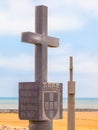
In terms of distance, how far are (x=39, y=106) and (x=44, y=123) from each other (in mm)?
761

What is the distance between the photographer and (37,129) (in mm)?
14359

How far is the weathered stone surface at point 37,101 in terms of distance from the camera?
45.5ft

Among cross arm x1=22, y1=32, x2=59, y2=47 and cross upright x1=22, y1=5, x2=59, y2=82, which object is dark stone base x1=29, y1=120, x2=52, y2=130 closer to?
cross upright x1=22, y1=5, x2=59, y2=82

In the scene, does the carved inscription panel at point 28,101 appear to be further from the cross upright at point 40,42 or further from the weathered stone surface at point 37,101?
the cross upright at point 40,42

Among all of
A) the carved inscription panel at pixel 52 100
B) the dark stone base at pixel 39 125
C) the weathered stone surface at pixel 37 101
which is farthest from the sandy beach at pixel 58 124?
the weathered stone surface at pixel 37 101

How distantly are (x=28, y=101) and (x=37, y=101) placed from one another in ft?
0.96

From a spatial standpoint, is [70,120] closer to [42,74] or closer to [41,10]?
[42,74]

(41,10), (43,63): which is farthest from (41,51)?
(41,10)

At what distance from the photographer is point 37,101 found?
13.9 m

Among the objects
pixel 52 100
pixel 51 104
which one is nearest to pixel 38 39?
pixel 52 100

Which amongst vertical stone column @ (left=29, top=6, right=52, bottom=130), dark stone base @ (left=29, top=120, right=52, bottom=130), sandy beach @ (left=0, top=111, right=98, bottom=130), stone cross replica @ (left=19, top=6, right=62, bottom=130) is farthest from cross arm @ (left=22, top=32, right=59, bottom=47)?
sandy beach @ (left=0, top=111, right=98, bottom=130)

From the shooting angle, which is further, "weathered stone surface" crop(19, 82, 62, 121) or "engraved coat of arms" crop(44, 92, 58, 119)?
"engraved coat of arms" crop(44, 92, 58, 119)

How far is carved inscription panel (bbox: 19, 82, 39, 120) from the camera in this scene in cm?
1388

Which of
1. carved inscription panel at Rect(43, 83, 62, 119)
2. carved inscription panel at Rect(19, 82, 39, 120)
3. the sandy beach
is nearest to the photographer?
carved inscription panel at Rect(19, 82, 39, 120)
